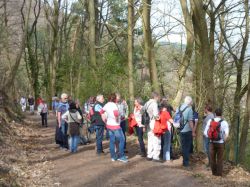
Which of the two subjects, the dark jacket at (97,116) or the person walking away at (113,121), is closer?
the person walking away at (113,121)

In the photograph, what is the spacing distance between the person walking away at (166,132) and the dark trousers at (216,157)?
5.02 feet

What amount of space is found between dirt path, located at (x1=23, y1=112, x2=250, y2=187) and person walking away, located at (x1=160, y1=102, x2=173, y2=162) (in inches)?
14.0

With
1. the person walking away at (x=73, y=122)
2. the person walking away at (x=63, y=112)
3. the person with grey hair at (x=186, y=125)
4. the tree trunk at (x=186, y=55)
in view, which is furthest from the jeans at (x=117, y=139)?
the tree trunk at (x=186, y=55)

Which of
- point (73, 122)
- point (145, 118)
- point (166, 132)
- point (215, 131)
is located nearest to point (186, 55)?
point (145, 118)

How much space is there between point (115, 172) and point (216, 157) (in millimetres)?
2694

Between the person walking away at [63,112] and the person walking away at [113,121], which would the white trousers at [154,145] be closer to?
the person walking away at [113,121]

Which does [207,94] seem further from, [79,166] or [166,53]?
[166,53]

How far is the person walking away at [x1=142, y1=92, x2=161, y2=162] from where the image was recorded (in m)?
13.2

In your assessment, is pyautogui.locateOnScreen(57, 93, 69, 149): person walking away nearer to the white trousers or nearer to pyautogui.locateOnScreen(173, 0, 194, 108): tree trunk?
the white trousers

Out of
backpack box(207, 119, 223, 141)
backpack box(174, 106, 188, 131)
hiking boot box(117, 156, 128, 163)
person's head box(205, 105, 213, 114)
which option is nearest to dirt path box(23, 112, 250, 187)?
hiking boot box(117, 156, 128, 163)

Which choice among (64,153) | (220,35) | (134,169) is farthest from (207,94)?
(220,35)

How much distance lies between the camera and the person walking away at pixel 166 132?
43.3 ft

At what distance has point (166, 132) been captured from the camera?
1352 cm

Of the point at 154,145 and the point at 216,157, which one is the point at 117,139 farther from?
the point at 216,157
